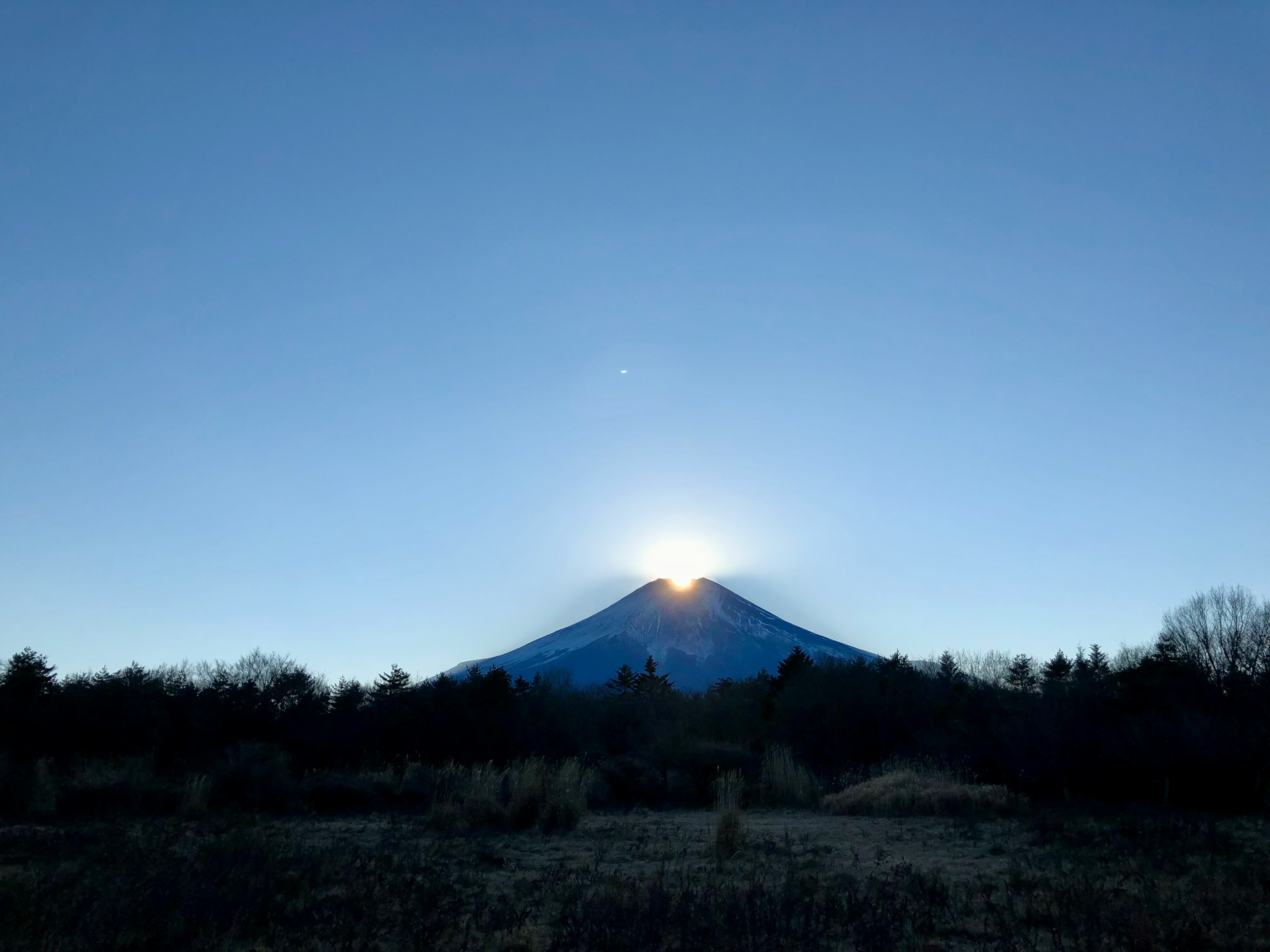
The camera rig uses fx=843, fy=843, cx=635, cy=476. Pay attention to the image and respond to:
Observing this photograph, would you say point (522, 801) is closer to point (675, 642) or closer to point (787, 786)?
point (787, 786)

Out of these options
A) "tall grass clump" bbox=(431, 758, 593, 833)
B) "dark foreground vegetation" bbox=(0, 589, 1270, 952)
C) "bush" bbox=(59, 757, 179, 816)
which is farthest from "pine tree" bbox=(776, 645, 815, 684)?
"bush" bbox=(59, 757, 179, 816)

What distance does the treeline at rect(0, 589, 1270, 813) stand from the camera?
55.5ft

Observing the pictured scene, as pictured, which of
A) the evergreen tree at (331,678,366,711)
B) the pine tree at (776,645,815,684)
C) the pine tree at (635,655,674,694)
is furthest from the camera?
the pine tree at (635,655,674,694)

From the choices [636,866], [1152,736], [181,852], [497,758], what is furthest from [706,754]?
[181,852]

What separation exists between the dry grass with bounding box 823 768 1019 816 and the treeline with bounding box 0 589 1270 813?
181cm

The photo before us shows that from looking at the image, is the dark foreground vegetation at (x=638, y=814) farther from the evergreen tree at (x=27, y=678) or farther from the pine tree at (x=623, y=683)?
the pine tree at (x=623, y=683)

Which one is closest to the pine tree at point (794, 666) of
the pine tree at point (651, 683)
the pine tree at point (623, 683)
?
the pine tree at point (651, 683)

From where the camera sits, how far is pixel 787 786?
64.6 feet

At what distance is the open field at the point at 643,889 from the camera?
20.8 feet

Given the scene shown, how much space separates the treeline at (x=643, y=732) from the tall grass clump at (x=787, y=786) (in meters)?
1.96

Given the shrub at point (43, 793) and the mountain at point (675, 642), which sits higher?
the mountain at point (675, 642)

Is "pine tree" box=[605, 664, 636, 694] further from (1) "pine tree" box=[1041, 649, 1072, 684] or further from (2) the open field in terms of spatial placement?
(2) the open field

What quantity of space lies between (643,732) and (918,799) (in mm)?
18069

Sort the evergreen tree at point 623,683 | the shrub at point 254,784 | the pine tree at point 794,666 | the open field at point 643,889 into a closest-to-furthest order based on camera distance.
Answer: the open field at point 643,889
the shrub at point 254,784
the pine tree at point 794,666
the evergreen tree at point 623,683
